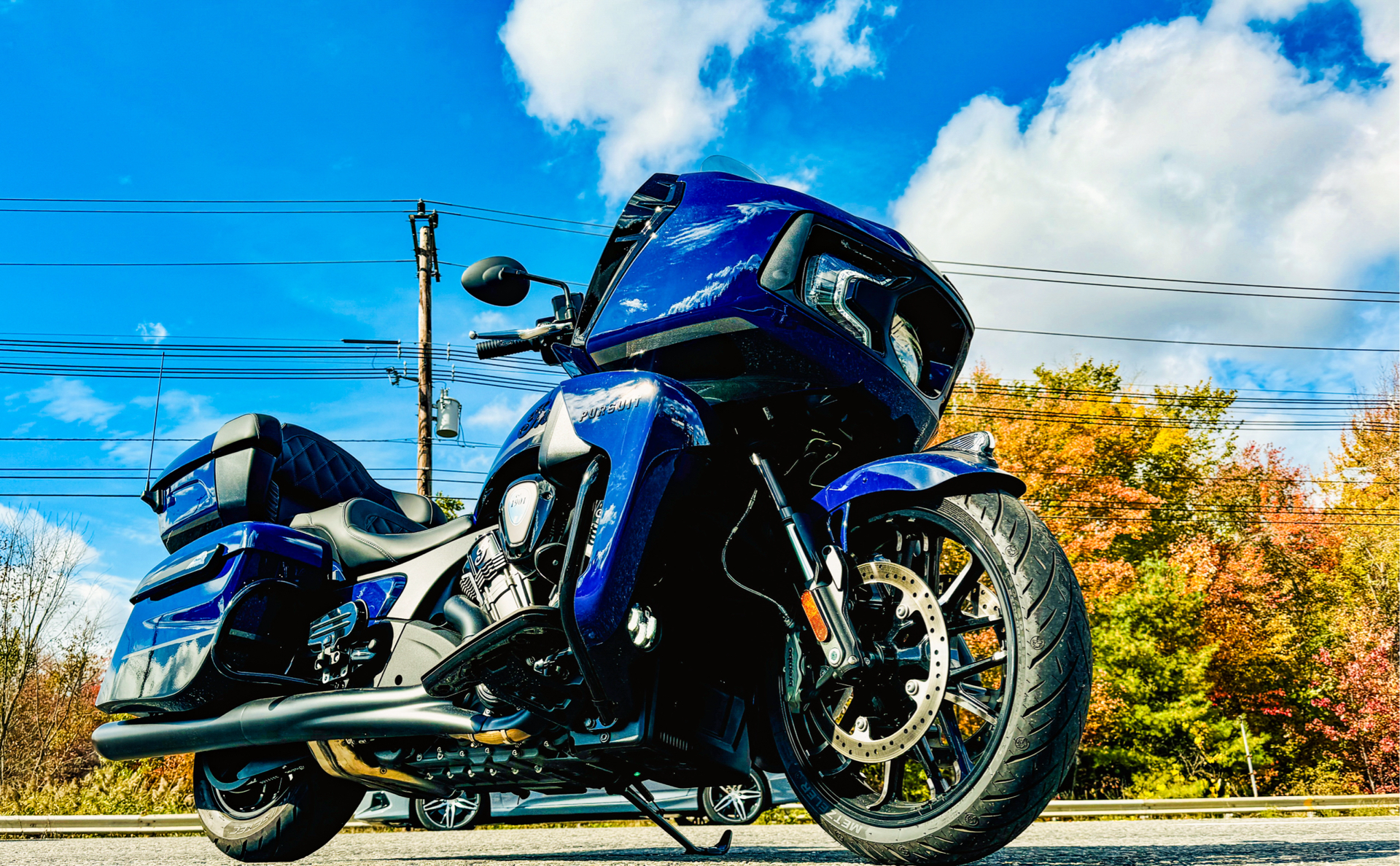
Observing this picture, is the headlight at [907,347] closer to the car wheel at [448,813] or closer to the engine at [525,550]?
the engine at [525,550]

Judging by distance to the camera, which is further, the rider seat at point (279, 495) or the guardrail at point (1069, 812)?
the guardrail at point (1069, 812)

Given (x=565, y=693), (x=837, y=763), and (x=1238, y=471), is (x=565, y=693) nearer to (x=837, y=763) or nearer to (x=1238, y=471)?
(x=837, y=763)

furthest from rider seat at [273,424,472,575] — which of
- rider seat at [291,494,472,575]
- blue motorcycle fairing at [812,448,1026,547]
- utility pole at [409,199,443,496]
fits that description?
utility pole at [409,199,443,496]

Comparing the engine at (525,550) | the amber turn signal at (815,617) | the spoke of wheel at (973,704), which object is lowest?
the spoke of wheel at (973,704)

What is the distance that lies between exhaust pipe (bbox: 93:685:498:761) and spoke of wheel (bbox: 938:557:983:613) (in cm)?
122

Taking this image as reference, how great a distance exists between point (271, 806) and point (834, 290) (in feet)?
10.0

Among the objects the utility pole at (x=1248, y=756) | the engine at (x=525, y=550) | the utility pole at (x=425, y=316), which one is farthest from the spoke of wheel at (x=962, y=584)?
the utility pole at (x=1248, y=756)

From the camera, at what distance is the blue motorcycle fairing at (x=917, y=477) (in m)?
2.22

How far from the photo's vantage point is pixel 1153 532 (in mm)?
27234

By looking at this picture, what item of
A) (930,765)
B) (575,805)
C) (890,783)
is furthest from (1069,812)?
(930,765)

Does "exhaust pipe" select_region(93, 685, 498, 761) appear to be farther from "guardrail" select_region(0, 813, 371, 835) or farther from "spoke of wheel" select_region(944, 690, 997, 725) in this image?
"guardrail" select_region(0, 813, 371, 835)

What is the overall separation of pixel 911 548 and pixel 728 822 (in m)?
1.26

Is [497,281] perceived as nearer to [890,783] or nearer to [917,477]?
[917,477]

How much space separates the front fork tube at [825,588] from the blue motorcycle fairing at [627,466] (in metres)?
0.31
